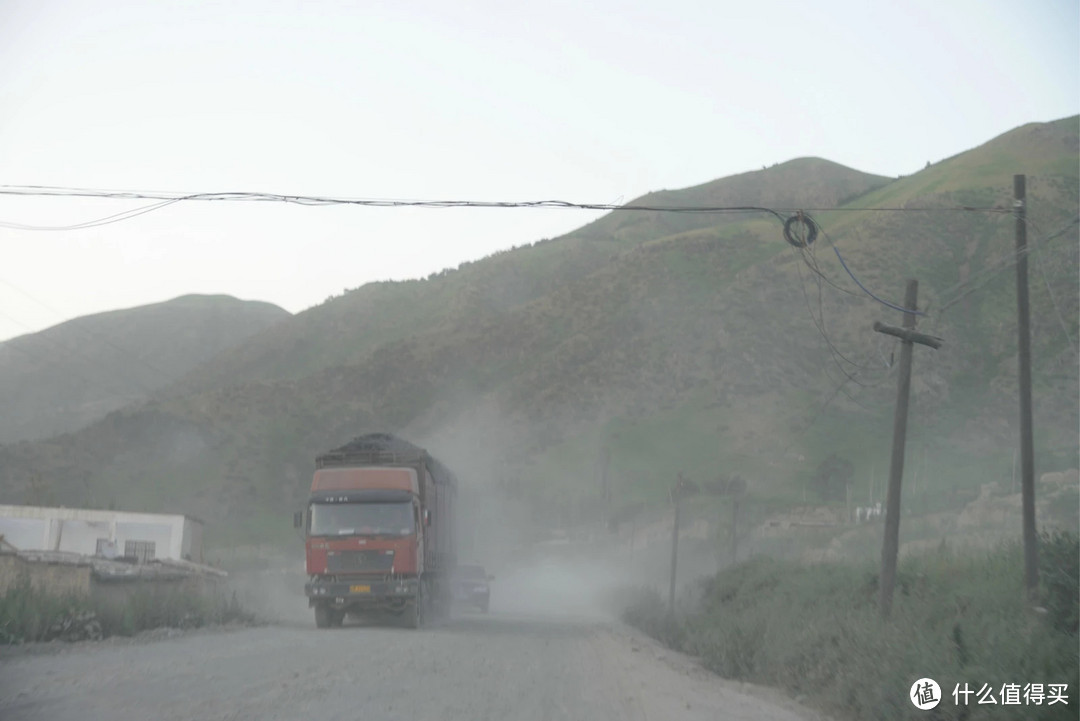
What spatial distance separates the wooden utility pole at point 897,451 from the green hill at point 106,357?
3128 inches

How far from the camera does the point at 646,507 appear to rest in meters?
A: 65.6

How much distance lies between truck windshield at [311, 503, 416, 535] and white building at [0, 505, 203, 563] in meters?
15.9

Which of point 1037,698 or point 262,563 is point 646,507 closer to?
point 262,563

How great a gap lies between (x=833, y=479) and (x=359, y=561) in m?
Result: 41.8

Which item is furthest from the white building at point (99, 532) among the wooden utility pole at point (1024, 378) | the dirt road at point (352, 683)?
the wooden utility pole at point (1024, 378)

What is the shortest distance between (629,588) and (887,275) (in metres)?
38.8

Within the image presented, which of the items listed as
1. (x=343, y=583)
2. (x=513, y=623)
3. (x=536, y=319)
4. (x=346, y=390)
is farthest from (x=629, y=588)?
(x=536, y=319)

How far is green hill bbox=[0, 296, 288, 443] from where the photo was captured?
98562 mm

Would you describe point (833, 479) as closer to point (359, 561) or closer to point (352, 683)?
point (359, 561)

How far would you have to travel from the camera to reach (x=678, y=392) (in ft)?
253

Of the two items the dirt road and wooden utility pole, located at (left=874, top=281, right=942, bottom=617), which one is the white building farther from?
wooden utility pole, located at (left=874, top=281, right=942, bottom=617)

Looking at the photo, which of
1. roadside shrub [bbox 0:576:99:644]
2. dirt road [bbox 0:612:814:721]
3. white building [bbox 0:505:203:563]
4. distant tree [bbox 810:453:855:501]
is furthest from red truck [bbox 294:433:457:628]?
distant tree [bbox 810:453:855:501]

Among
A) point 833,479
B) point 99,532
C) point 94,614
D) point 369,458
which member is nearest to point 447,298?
point 833,479

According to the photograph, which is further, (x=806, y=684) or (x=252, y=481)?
(x=252, y=481)
